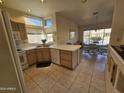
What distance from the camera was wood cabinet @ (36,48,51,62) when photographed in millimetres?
3341

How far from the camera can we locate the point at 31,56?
310 cm

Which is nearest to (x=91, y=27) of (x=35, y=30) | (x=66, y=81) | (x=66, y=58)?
(x=66, y=58)

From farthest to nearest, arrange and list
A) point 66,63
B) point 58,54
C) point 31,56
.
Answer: point 31,56, point 58,54, point 66,63

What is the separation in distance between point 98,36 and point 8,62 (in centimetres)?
744

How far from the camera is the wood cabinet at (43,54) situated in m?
3.34

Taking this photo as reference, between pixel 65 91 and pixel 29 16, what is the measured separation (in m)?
3.75

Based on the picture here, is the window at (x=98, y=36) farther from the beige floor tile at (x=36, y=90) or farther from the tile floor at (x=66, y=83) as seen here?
the beige floor tile at (x=36, y=90)

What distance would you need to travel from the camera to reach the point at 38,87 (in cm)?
187

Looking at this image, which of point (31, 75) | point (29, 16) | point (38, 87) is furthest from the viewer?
point (29, 16)

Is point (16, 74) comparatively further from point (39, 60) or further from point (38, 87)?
point (39, 60)

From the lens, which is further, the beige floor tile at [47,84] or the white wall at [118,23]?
the beige floor tile at [47,84]

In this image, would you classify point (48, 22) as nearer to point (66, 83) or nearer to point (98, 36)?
point (66, 83)

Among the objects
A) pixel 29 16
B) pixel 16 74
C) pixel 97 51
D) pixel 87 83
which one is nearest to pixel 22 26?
pixel 29 16

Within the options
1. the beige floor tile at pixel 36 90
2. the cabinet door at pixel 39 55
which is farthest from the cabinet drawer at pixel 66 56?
the beige floor tile at pixel 36 90
